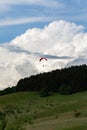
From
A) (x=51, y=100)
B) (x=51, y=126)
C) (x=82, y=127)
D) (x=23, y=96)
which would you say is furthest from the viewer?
(x=23, y=96)

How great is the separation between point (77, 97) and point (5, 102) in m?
23.4

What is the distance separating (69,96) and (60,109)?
58.0 meters

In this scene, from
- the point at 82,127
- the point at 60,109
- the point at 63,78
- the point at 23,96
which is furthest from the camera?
the point at 63,78

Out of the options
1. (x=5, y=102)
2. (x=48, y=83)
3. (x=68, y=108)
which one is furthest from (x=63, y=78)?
(x=68, y=108)

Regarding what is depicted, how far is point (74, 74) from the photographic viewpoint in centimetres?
19162

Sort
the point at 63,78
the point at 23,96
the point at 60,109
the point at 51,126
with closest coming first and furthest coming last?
1. the point at 51,126
2. the point at 60,109
3. the point at 23,96
4. the point at 63,78

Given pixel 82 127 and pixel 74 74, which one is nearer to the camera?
pixel 82 127

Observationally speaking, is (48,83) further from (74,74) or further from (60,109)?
(60,109)

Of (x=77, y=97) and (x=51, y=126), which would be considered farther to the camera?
(x=77, y=97)

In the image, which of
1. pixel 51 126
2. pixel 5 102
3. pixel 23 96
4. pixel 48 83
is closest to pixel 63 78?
pixel 48 83

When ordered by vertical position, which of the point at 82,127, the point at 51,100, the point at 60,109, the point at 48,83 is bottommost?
the point at 82,127

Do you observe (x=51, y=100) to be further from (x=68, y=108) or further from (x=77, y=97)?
(x=68, y=108)

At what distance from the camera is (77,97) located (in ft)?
506

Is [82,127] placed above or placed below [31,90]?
below
